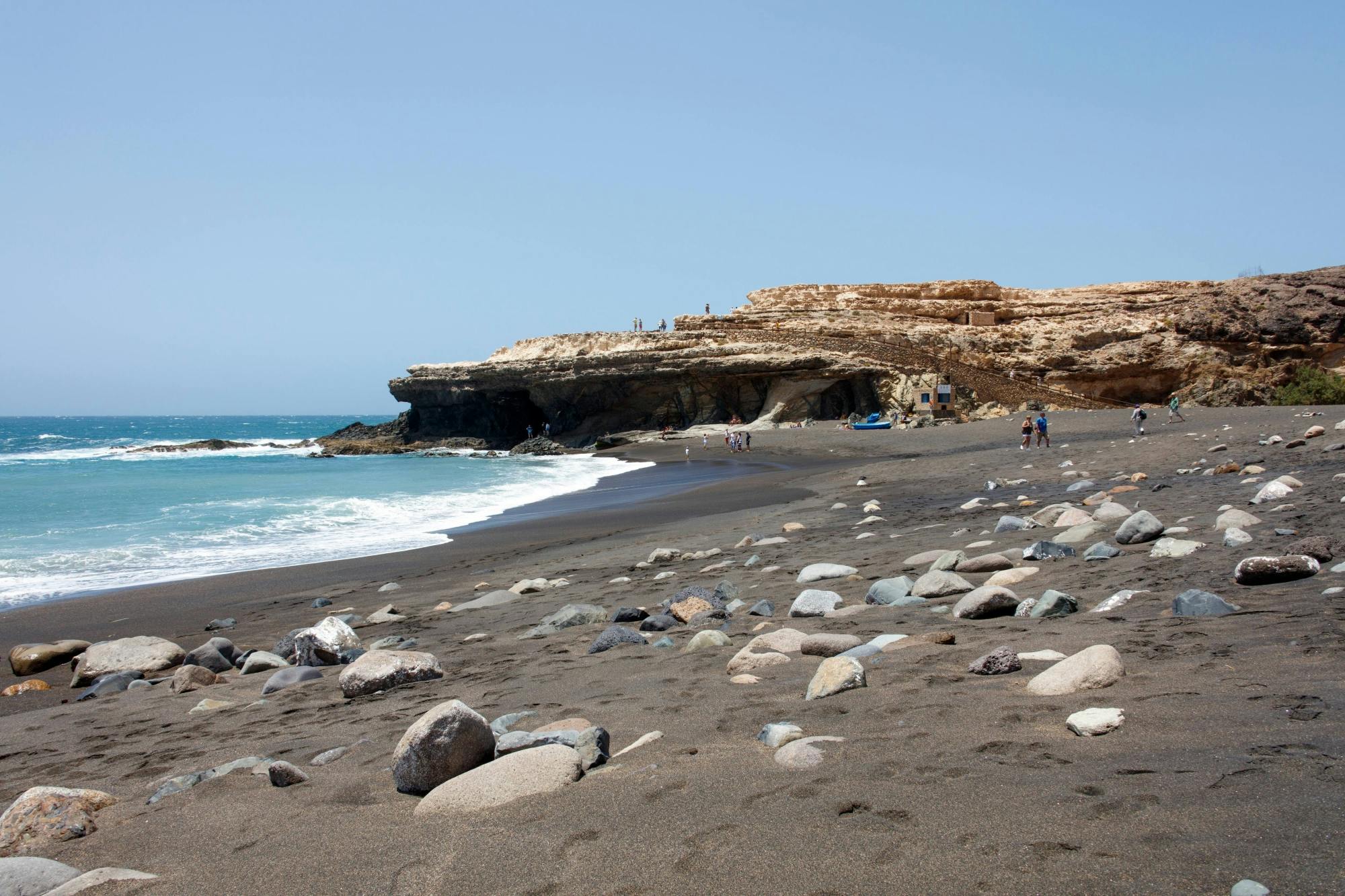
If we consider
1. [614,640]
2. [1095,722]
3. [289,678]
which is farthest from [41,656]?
[1095,722]

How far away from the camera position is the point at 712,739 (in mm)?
3018

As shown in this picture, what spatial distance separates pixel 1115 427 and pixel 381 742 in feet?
83.6

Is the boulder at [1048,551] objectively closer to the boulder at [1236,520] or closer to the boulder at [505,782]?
the boulder at [1236,520]

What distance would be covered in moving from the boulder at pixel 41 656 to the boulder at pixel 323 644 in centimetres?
216

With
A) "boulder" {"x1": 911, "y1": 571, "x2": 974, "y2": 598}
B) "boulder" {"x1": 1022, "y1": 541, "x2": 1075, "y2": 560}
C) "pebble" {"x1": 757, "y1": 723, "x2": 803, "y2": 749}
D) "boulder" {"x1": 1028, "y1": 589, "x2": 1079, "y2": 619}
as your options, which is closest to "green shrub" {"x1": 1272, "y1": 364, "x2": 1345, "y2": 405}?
"boulder" {"x1": 1022, "y1": 541, "x2": 1075, "y2": 560}

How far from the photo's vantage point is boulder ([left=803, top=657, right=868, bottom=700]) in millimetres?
3322

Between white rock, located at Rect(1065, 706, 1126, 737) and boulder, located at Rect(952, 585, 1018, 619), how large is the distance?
1800 millimetres

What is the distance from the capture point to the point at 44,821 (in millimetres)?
2859

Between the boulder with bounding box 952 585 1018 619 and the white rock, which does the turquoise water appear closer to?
the boulder with bounding box 952 585 1018 619

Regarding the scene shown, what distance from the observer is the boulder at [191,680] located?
5.23 meters

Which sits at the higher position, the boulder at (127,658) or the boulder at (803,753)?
the boulder at (803,753)

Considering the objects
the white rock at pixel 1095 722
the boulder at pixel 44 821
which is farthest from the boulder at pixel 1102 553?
the boulder at pixel 44 821

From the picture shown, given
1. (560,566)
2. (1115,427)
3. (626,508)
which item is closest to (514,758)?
(560,566)

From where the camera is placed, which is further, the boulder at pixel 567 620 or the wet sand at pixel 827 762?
the boulder at pixel 567 620
